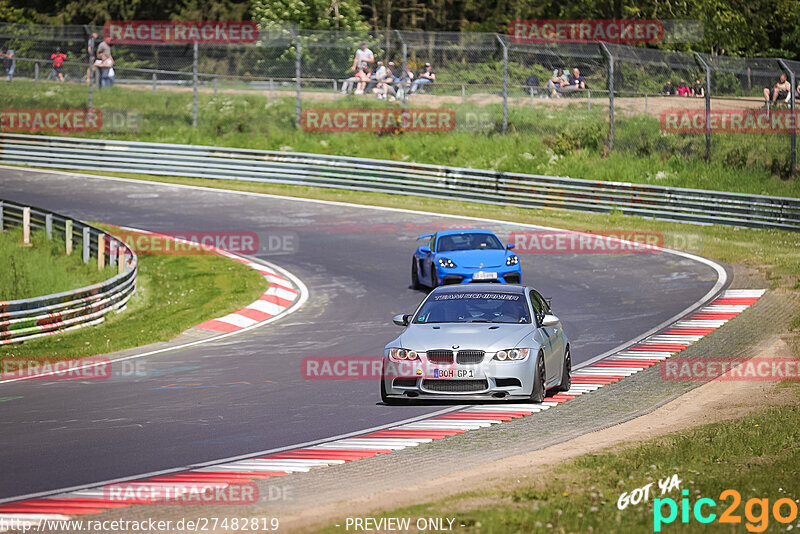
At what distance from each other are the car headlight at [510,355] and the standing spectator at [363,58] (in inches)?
1000

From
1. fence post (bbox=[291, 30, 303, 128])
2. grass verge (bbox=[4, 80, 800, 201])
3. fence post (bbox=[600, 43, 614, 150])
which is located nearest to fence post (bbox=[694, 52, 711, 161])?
grass verge (bbox=[4, 80, 800, 201])

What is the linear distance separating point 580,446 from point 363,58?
27.5m

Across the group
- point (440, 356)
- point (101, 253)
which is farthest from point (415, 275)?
point (440, 356)

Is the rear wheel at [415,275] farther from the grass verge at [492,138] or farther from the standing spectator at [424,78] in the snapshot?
the standing spectator at [424,78]

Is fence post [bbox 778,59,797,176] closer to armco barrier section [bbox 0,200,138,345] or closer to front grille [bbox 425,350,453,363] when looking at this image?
armco barrier section [bbox 0,200,138,345]

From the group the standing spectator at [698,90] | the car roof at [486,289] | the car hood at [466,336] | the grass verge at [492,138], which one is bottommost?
the car hood at [466,336]

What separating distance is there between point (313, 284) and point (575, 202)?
1052 cm

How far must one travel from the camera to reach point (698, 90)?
31594mm

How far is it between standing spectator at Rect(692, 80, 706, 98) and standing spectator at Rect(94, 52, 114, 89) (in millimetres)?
19576

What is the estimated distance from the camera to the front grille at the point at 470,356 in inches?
479

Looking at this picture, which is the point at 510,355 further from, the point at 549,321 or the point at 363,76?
the point at 363,76

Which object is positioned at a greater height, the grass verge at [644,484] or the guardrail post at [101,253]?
the grass verge at [644,484]

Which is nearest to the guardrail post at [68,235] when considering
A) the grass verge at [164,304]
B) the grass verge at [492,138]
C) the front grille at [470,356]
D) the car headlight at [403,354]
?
the grass verge at [164,304]

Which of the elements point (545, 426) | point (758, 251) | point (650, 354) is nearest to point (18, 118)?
point (758, 251)
